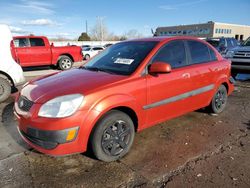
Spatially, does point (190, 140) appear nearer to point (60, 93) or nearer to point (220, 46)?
point (60, 93)

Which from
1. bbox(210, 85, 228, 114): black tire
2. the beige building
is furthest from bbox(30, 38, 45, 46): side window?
the beige building

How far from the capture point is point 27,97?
3.15 metres

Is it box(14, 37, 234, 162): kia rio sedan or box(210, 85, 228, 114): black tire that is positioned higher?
box(14, 37, 234, 162): kia rio sedan

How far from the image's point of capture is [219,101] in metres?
5.12

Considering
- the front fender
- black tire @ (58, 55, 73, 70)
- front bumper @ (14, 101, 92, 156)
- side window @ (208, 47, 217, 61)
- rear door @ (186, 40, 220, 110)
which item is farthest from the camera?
black tire @ (58, 55, 73, 70)

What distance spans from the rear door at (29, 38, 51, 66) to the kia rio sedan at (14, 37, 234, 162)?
8801 mm

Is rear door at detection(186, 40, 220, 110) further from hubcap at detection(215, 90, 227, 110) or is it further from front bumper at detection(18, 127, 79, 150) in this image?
front bumper at detection(18, 127, 79, 150)

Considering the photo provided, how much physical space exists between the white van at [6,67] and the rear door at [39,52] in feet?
19.6

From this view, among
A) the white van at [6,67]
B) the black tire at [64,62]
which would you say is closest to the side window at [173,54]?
the white van at [6,67]

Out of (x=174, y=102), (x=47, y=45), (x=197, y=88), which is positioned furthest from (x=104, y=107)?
(x=47, y=45)

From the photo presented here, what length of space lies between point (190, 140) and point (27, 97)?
8.63ft

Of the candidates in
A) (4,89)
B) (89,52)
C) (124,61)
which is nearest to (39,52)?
(4,89)

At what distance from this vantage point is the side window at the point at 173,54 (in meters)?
3.78

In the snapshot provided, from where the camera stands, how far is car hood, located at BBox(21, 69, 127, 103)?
2954 mm
